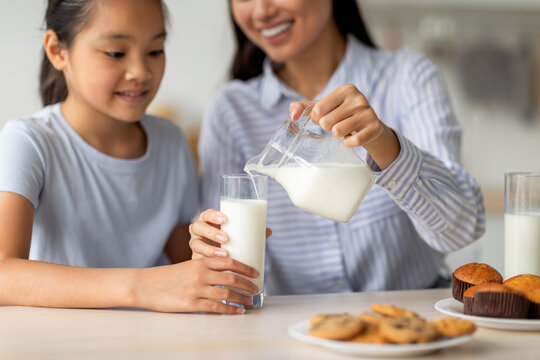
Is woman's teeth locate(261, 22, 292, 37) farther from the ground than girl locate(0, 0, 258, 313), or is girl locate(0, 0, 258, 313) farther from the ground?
woman's teeth locate(261, 22, 292, 37)

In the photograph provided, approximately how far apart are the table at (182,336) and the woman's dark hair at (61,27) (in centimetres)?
68

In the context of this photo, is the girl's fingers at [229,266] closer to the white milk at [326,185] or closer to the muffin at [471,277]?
the white milk at [326,185]

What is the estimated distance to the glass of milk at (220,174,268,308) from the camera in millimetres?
1079

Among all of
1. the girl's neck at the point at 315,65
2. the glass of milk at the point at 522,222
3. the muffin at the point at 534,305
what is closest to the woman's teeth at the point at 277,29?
the girl's neck at the point at 315,65

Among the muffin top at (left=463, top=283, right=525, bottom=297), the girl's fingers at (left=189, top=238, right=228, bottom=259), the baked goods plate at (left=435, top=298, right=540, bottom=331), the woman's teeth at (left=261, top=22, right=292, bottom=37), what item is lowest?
the baked goods plate at (left=435, top=298, right=540, bottom=331)

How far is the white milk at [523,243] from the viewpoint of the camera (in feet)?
3.73

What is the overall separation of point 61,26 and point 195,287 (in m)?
0.80

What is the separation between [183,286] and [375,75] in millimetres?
956

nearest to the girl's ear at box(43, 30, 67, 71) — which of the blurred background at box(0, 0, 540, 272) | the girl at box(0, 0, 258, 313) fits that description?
the girl at box(0, 0, 258, 313)

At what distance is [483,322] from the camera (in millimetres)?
915

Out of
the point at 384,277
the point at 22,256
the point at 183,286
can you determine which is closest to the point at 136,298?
the point at 183,286

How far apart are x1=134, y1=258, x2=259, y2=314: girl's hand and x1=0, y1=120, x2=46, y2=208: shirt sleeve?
40 cm

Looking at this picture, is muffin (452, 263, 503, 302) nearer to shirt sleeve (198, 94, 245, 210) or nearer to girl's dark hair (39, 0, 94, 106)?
shirt sleeve (198, 94, 245, 210)

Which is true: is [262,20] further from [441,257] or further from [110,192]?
[441,257]
